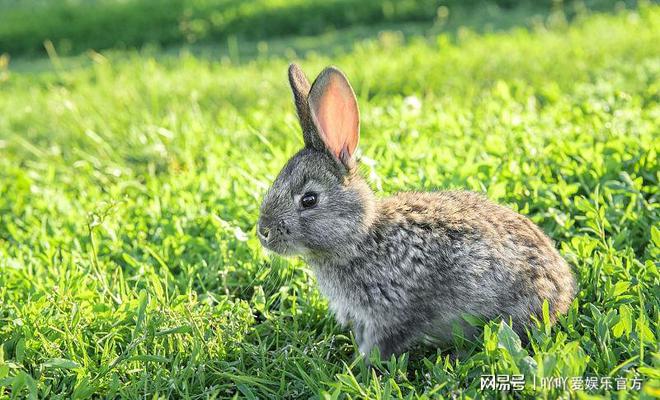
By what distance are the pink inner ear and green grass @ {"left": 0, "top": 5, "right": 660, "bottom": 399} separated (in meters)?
0.69

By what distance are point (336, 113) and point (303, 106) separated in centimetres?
16

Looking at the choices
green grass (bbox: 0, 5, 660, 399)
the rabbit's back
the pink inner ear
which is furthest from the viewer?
the pink inner ear

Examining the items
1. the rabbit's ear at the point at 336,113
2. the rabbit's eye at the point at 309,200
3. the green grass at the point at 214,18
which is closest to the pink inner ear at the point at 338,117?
the rabbit's ear at the point at 336,113

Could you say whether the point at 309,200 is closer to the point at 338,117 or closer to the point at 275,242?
the point at 275,242

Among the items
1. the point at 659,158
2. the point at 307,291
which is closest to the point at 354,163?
the point at 307,291

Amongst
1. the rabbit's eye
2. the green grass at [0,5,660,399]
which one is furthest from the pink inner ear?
the green grass at [0,5,660,399]

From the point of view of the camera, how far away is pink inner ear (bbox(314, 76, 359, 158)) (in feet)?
10.8

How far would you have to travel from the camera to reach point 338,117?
11.0 feet

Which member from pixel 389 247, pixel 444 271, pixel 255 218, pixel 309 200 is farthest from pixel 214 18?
pixel 444 271

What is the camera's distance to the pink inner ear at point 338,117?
3301 mm

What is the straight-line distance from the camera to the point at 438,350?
320 centimetres

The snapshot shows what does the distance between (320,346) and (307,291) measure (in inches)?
19.9

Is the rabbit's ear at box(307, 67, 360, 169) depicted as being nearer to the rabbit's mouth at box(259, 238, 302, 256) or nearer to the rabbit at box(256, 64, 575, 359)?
the rabbit at box(256, 64, 575, 359)

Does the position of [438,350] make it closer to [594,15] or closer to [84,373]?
[84,373]
